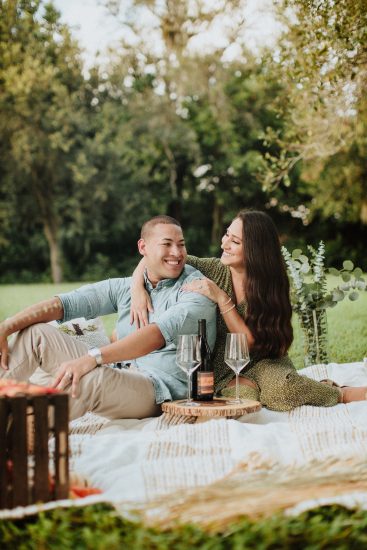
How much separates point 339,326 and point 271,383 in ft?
18.6

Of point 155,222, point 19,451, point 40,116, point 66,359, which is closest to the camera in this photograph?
point 19,451

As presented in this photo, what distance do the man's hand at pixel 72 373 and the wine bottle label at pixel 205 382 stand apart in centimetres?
58

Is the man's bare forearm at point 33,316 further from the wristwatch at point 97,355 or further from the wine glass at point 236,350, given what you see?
the wine glass at point 236,350

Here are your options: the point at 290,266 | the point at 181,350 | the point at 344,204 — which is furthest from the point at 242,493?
the point at 344,204

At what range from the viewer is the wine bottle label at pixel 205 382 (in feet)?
11.4

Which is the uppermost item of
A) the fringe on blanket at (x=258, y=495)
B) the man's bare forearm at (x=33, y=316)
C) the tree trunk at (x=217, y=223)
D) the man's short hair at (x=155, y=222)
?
the tree trunk at (x=217, y=223)

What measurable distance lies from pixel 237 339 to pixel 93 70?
14779mm

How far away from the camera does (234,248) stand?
156 inches

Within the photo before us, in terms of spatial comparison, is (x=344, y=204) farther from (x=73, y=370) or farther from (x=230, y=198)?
(x=73, y=370)

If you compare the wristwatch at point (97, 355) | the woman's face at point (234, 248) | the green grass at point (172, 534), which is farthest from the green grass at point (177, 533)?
the woman's face at point (234, 248)

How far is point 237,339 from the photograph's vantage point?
3379mm

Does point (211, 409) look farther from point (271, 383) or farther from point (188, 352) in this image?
point (271, 383)

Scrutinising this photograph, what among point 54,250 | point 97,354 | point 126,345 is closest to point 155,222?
point 126,345

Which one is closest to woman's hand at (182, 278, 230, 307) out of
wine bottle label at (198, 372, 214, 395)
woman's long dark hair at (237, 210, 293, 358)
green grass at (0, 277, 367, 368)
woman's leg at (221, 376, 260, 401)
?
woman's long dark hair at (237, 210, 293, 358)
